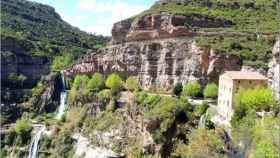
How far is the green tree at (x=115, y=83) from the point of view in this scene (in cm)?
6899

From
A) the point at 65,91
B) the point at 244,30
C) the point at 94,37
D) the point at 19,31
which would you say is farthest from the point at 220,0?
the point at 94,37

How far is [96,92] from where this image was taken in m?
72.4

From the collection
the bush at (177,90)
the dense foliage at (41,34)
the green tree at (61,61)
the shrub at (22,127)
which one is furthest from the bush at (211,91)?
the dense foliage at (41,34)

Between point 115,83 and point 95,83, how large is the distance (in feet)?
17.8

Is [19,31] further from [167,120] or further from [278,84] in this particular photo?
[278,84]

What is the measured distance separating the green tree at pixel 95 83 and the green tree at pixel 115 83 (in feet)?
6.21

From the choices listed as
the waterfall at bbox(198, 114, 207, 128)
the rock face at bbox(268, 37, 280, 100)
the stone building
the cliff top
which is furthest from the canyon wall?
the rock face at bbox(268, 37, 280, 100)

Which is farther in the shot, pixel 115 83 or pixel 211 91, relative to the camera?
pixel 115 83

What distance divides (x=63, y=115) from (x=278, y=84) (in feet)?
133

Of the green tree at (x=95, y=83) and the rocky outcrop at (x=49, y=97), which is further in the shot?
the rocky outcrop at (x=49, y=97)

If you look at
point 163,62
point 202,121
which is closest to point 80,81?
point 163,62

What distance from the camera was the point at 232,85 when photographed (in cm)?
4647

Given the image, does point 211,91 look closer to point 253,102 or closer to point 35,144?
point 253,102

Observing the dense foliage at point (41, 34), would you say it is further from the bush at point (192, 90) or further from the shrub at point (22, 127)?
the bush at point (192, 90)
